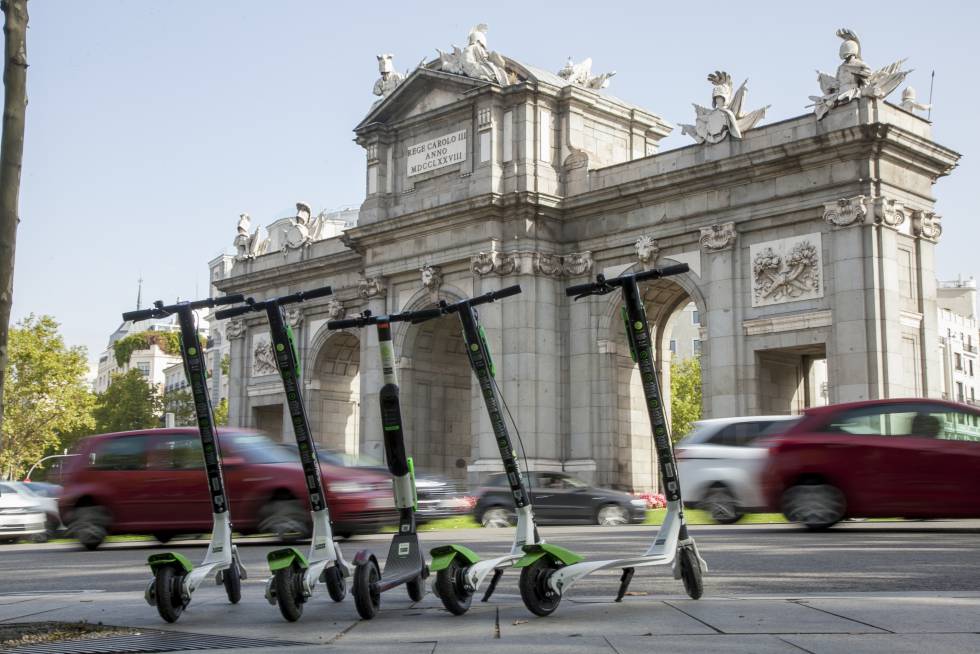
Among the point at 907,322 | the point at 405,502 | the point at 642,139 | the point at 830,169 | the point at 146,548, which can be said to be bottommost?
the point at 146,548

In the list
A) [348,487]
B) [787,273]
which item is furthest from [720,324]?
[348,487]

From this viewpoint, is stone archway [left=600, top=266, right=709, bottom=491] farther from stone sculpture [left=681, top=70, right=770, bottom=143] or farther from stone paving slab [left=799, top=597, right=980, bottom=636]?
stone paving slab [left=799, top=597, right=980, bottom=636]

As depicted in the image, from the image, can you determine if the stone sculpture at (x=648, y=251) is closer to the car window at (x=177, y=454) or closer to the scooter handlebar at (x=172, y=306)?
the car window at (x=177, y=454)

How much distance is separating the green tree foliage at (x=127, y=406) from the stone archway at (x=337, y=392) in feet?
161

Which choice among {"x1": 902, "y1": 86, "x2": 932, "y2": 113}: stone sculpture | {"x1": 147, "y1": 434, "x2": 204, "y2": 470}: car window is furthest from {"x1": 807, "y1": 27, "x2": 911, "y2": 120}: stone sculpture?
{"x1": 147, "y1": 434, "x2": 204, "y2": 470}: car window

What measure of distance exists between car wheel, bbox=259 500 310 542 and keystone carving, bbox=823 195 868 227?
602 inches

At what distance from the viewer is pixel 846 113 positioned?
2775 centimetres

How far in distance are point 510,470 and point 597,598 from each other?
4.57 ft

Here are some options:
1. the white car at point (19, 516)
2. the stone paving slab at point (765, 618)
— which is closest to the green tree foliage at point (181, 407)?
the white car at point (19, 516)

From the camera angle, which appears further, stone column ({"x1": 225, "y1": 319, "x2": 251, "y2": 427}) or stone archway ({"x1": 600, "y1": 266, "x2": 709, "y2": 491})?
stone column ({"x1": 225, "y1": 319, "x2": 251, "y2": 427})

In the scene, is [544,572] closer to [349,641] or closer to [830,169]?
[349,641]

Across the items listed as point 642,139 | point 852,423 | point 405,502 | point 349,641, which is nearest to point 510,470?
point 405,502

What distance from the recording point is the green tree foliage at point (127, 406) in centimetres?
8900

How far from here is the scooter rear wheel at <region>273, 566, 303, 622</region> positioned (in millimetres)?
7988
